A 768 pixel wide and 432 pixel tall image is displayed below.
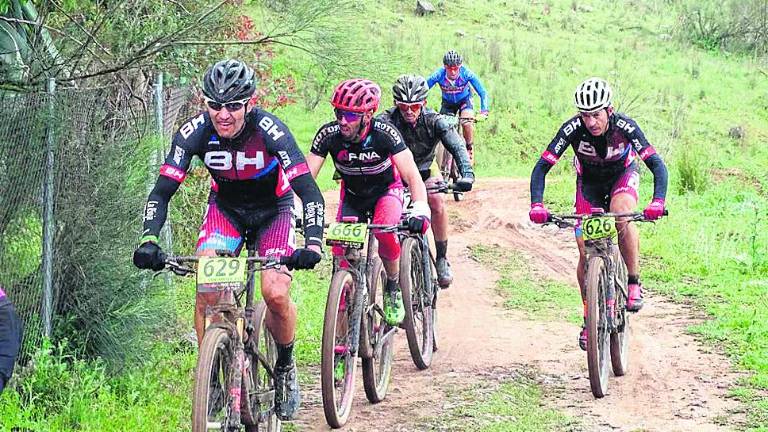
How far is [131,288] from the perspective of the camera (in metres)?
7.61

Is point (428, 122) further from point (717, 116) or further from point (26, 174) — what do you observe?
point (717, 116)

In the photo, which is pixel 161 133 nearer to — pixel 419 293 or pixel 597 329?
pixel 419 293

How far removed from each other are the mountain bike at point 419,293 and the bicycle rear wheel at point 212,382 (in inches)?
108

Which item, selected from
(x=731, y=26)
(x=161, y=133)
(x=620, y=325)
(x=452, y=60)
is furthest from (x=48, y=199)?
(x=731, y=26)

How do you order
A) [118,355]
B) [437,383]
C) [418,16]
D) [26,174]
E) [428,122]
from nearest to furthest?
[26,174]
[118,355]
[437,383]
[428,122]
[418,16]

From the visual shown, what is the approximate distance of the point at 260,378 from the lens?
6.21 m

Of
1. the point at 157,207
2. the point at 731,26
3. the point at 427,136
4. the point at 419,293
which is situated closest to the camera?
the point at 157,207

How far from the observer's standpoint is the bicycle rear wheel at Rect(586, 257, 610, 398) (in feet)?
24.6

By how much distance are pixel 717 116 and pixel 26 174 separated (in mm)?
23686

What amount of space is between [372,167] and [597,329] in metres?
2.01

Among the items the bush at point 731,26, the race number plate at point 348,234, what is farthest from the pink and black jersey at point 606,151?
the bush at point 731,26

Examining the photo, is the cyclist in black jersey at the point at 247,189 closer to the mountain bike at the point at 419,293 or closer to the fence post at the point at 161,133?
the mountain bike at the point at 419,293

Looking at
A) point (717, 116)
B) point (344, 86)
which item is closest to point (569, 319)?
point (344, 86)

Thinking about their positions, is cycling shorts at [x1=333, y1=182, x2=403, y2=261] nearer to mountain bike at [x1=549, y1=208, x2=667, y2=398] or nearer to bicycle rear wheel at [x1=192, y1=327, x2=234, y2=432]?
mountain bike at [x1=549, y1=208, x2=667, y2=398]
